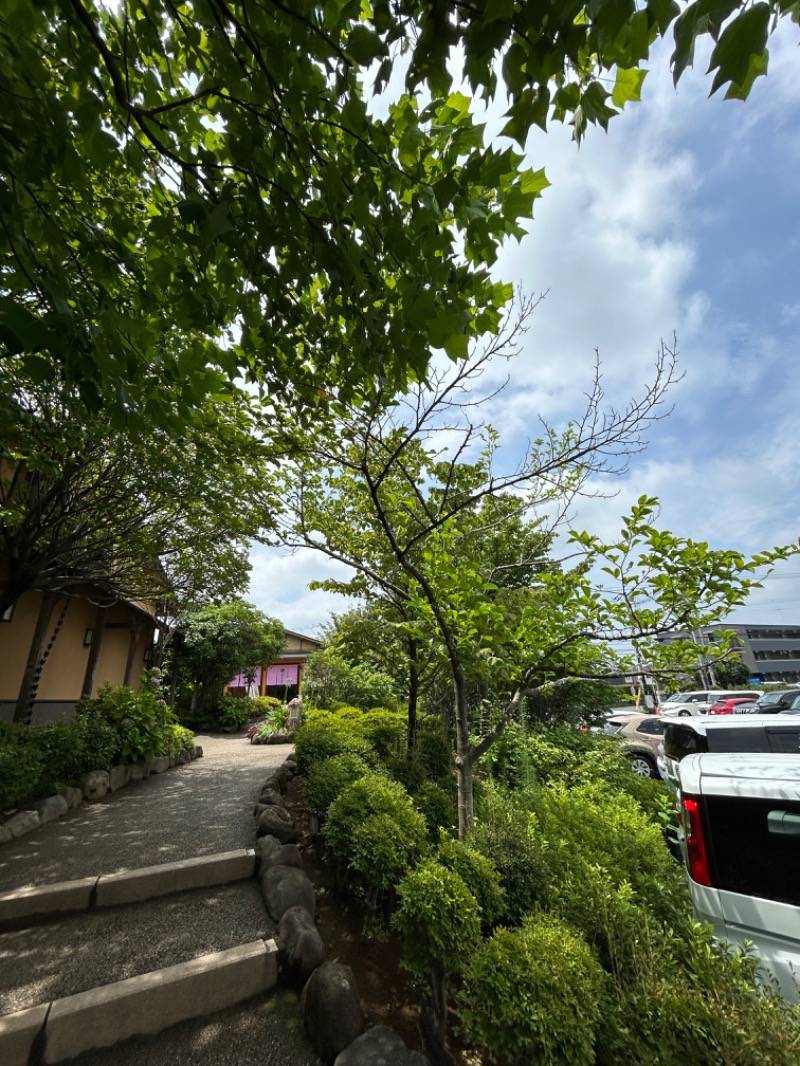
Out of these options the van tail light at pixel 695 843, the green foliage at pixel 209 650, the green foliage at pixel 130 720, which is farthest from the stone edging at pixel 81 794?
the green foliage at pixel 209 650

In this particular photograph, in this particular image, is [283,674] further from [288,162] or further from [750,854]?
[288,162]

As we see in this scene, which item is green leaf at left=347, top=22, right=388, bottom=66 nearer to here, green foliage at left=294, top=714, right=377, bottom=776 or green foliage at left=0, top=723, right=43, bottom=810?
green foliage at left=294, top=714, right=377, bottom=776

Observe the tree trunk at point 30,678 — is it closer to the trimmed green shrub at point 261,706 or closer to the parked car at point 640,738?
the trimmed green shrub at point 261,706

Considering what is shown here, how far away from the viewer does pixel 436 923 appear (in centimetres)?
231

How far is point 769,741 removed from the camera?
617 cm

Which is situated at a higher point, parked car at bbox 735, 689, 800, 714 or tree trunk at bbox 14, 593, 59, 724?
tree trunk at bbox 14, 593, 59, 724

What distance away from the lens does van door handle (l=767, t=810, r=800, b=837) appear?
89.6 inches

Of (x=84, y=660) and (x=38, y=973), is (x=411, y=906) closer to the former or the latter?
(x=38, y=973)

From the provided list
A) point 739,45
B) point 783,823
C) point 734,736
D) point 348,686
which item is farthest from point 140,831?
point 734,736

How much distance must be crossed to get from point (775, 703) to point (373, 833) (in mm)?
17616

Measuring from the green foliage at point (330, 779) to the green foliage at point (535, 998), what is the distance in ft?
7.73

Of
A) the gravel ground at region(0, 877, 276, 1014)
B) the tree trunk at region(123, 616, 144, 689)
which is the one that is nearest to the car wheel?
the gravel ground at region(0, 877, 276, 1014)

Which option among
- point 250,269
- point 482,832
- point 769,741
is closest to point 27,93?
point 250,269

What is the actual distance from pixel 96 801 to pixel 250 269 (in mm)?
7213
